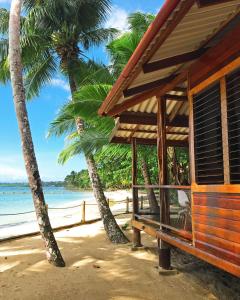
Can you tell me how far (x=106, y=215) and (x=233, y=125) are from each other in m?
7.27


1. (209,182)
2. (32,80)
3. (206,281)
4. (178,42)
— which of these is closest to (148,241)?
(206,281)

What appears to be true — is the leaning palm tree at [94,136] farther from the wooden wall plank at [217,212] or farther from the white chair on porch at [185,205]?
the wooden wall plank at [217,212]

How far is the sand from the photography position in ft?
19.2

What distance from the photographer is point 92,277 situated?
6.83m

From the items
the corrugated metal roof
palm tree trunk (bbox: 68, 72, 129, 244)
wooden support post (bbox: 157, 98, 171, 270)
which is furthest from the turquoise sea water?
the corrugated metal roof

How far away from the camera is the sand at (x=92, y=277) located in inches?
231

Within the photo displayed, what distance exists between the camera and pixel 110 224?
35.7 feet

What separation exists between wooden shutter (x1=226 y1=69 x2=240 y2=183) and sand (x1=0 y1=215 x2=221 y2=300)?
2.36 meters

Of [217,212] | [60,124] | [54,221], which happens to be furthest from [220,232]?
[54,221]

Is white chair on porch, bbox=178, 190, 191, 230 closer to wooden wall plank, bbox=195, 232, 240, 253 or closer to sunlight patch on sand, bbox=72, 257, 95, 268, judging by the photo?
→ wooden wall plank, bbox=195, 232, 240, 253

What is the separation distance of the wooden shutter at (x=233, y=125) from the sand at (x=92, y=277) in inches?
93.0

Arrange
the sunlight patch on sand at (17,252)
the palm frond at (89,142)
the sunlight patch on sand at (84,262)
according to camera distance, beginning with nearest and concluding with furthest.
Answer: the sunlight patch on sand at (84,262), the sunlight patch on sand at (17,252), the palm frond at (89,142)

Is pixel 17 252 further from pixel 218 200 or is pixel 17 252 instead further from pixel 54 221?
pixel 54 221

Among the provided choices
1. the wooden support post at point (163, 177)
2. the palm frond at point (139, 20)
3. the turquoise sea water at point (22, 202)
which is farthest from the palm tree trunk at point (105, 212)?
the turquoise sea water at point (22, 202)
